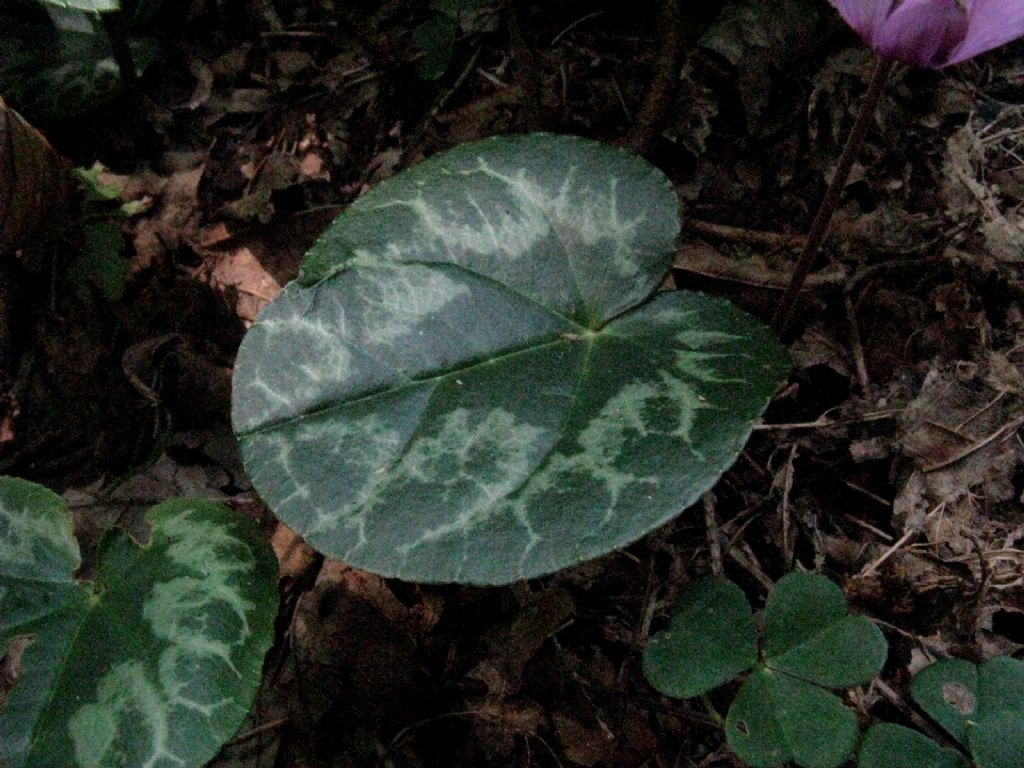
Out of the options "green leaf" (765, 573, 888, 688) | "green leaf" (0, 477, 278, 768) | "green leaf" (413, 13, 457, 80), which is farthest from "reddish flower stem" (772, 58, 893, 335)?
"green leaf" (413, 13, 457, 80)

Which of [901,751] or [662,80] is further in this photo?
[662,80]

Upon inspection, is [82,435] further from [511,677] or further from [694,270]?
[694,270]

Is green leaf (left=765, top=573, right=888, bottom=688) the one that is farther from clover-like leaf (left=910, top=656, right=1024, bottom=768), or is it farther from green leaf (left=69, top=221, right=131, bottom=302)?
green leaf (left=69, top=221, right=131, bottom=302)

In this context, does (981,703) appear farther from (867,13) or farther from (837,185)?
(867,13)

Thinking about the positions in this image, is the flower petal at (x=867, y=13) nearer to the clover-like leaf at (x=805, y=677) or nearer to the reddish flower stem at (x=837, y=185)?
the reddish flower stem at (x=837, y=185)

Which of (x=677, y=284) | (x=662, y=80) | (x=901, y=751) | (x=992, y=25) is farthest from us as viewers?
(x=662, y=80)

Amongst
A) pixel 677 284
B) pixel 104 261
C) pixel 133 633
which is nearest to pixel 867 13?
pixel 677 284

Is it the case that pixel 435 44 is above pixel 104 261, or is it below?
above

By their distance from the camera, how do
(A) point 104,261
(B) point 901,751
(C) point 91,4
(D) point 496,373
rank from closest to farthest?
(B) point 901,751
(D) point 496,373
(C) point 91,4
(A) point 104,261
